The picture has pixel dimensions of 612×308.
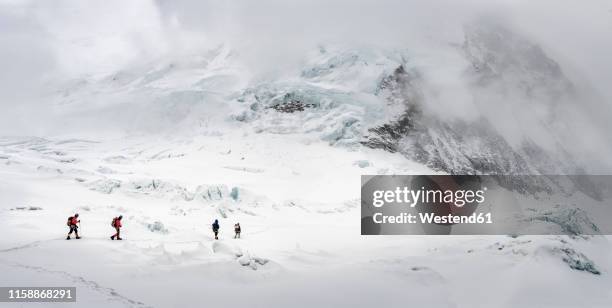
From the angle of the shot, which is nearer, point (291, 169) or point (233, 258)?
point (233, 258)

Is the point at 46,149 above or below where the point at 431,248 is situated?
above

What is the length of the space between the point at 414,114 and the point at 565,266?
7922cm

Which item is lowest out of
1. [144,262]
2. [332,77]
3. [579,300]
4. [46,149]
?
[579,300]

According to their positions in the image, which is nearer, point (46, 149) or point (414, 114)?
point (46, 149)

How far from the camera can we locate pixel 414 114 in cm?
9719

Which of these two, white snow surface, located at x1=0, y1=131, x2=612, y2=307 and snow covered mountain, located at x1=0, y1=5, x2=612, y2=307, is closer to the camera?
white snow surface, located at x1=0, y1=131, x2=612, y2=307

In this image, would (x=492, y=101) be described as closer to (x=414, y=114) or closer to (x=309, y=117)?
(x=414, y=114)

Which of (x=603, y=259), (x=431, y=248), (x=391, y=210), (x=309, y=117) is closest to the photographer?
(x=603, y=259)

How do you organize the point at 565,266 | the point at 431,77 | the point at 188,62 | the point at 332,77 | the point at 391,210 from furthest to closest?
the point at 188,62 → the point at 431,77 → the point at 332,77 → the point at 391,210 → the point at 565,266

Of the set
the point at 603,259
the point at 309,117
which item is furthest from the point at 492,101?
the point at 603,259

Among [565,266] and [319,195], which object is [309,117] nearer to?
[319,195]

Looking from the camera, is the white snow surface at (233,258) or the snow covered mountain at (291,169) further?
the snow covered mountain at (291,169)

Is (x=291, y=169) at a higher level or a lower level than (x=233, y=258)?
higher

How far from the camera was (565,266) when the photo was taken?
19516mm
